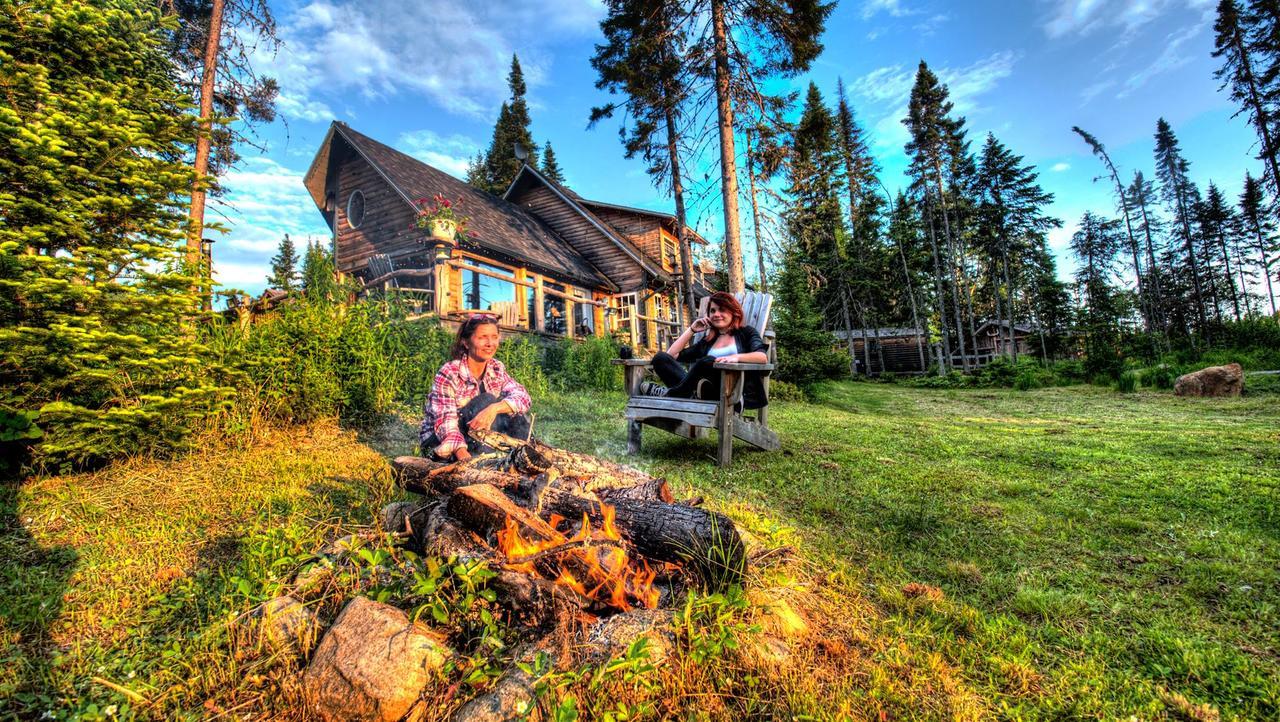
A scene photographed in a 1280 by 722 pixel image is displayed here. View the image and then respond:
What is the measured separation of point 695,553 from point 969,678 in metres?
0.93

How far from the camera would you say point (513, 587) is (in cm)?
158

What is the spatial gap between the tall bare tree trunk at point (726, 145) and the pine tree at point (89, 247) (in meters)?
6.84

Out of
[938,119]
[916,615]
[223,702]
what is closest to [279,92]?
[223,702]

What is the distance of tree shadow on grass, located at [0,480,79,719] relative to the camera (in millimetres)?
1322

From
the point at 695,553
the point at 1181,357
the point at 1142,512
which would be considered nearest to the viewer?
the point at 695,553

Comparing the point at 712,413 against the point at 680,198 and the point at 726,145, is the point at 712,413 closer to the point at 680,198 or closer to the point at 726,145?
the point at 726,145

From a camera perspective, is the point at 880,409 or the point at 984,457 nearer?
the point at 984,457

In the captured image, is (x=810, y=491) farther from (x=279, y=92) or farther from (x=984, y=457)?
(x=279, y=92)

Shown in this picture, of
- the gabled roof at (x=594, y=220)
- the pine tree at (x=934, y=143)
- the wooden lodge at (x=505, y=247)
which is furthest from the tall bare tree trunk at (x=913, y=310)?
the gabled roof at (x=594, y=220)

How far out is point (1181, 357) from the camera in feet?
49.6

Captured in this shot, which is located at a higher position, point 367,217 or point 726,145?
point 367,217

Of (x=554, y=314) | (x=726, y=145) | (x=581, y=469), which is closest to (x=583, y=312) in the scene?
(x=554, y=314)

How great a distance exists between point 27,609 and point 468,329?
2.24 metres

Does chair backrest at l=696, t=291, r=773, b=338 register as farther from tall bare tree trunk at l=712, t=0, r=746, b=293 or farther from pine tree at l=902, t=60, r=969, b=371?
pine tree at l=902, t=60, r=969, b=371
